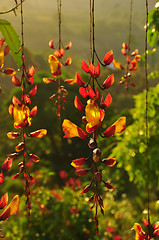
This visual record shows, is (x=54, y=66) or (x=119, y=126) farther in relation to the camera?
(x=54, y=66)

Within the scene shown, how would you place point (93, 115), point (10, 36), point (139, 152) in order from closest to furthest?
point (93, 115) → point (10, 36) → point (139, 152)

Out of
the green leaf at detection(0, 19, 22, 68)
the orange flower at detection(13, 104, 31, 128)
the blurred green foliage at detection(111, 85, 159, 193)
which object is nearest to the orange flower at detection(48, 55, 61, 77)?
the green leaf at detection(0, 19, 22, 68)

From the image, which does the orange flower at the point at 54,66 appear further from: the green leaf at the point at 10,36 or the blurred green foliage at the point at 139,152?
the blurred green foliage at the point at 139,152

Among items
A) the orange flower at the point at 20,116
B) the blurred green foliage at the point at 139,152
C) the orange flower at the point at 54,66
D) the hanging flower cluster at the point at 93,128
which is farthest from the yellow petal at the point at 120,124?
the blurred green foliage at the point at 139,152

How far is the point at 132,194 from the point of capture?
6.13m

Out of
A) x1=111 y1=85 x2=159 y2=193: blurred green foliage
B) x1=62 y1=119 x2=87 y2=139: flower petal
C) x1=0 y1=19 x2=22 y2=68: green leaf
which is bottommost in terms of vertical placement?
x1=111 y1=85 x2=159 y2=193: blurred green foliage

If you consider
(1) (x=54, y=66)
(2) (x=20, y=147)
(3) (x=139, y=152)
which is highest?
(1) (x=54, y=66)

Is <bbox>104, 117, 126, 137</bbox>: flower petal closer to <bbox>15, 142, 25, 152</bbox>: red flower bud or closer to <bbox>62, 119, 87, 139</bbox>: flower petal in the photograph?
<bbox>62, 119, 87, 139</bbox>: flower petal

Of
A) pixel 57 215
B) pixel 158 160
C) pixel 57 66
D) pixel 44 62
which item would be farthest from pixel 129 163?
pixel 44 62

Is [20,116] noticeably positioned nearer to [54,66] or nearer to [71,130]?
[71,130]

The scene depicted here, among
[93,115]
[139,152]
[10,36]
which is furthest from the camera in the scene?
[139,152]

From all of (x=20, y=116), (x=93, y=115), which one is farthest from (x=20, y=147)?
(x=93, y=115)

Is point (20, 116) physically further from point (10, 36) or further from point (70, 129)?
point (10, 36)

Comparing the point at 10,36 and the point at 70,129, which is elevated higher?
the point at 10,36
